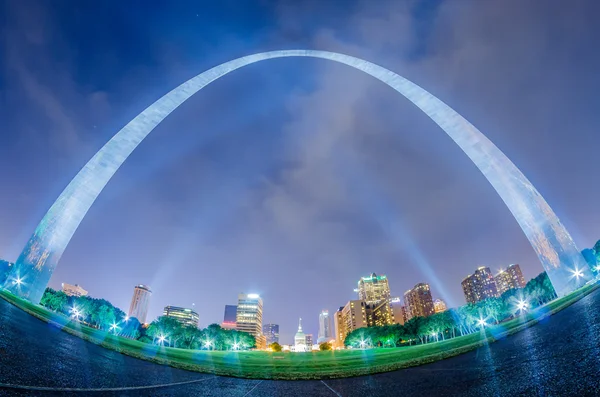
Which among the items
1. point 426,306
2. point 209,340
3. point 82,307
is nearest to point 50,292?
point 82,307

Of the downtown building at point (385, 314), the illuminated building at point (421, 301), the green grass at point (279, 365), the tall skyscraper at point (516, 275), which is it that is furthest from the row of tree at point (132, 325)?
the tall skyscraper at point (516, 275)

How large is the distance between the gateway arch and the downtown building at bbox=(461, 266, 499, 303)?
20247cm

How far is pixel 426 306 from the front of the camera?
175875 millimetres

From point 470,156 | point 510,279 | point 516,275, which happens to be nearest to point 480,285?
point 510,279

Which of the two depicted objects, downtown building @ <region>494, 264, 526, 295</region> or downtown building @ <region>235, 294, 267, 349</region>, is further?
downtown building @ <region>235, 294, 267, 349</region>

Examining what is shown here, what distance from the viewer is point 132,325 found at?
75.6 metres

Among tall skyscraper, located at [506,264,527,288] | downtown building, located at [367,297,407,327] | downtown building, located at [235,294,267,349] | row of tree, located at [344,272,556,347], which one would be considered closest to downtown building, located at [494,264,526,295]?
tall skyscraper, located at [506,264,527,288]

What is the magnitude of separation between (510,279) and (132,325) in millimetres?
220769

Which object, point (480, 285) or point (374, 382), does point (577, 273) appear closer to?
point (374, 382)

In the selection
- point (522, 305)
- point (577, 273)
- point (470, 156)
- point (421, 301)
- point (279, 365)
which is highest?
point (421, 301)

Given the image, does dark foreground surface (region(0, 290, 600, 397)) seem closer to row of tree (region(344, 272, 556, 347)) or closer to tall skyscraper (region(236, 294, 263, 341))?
row of tree (region(344, 272, 556, 347))

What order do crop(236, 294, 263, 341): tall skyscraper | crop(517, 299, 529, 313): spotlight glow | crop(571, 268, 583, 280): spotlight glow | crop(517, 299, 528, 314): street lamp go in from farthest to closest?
crop(236, 294, 263, 341): tall skyscraper < crop(517, 299, 529, 313): spotlight glow < crop(517, 299, 528, 314): street lamp < crop(571, 268, 583, 280): spotlight glow

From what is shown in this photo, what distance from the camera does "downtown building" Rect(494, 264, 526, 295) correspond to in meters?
180

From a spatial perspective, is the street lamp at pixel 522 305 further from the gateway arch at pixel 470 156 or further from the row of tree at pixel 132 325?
the row of tree at pixel 132 325
